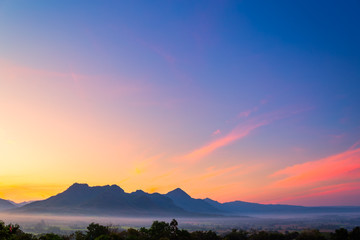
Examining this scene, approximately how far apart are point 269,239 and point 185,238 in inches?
1862

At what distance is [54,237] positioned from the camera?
268ft

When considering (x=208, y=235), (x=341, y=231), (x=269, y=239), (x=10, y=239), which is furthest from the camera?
(x=269, y=239)

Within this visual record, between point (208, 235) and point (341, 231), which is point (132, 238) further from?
point (341, 231)

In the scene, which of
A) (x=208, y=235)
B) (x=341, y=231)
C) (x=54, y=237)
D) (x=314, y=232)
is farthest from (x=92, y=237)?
(x=314, y=232)

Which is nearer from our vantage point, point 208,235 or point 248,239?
point 208,235

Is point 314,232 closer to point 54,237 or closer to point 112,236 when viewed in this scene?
point 112,236

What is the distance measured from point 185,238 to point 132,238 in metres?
18.8

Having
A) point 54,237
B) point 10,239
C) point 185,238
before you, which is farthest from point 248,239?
point 10,239

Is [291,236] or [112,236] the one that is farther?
[291,236]

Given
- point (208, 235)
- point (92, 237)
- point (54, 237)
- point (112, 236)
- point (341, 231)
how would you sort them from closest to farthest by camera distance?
point (54, 237) < point (112, 236) < point (341, 231) < point (92, 237) < point (208, 235)

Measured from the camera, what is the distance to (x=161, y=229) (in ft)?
363

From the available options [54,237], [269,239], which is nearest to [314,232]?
[269,239]

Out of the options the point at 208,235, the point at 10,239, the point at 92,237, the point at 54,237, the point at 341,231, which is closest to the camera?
the point at 10,239

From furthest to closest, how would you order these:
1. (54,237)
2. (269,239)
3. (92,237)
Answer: (269,239)
(92,237)
(54,237)
